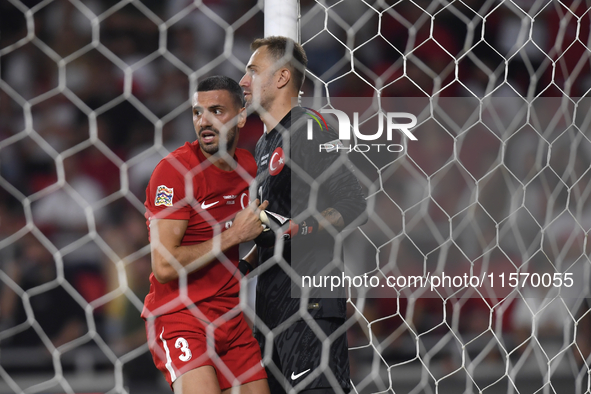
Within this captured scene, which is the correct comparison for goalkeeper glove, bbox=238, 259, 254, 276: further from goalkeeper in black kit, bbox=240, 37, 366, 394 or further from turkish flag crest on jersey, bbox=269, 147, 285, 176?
turkish flag crest on jersey, bbox=269, 147, 285, 176

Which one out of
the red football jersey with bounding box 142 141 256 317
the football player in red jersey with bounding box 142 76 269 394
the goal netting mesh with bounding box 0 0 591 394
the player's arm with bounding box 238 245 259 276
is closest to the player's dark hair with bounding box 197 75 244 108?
the football player in red jersey with bounding box 142 76 269 394

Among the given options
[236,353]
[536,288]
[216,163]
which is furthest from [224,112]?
[536,288]

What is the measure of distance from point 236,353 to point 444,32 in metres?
1.73

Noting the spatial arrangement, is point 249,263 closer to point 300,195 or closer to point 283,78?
point 300,195

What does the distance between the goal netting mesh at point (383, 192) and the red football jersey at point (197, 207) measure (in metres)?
0.85

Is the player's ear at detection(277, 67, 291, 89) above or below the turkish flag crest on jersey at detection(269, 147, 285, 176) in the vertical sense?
above

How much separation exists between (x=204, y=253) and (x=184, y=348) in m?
0.18

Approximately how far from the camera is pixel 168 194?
3.03 feet

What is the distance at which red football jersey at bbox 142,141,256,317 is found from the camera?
3.05 ft

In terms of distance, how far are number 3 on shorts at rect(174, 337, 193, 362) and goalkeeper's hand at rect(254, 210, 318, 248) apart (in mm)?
226

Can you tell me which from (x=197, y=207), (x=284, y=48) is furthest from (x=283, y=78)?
(x=197, y=207)

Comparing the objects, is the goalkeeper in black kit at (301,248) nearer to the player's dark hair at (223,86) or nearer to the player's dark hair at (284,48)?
the player's dark hair at (284,48)

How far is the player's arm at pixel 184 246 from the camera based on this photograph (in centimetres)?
89

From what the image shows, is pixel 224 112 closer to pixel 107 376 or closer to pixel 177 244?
pixel 177 244
